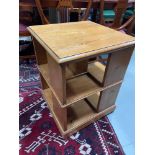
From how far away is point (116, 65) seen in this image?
0.92 m

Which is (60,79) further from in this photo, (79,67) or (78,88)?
(79,67)

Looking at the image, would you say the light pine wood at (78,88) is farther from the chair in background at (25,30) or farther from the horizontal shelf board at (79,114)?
the chair in background at (25,30)

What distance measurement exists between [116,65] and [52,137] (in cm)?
66

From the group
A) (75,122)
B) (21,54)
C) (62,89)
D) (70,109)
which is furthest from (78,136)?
(21,54)

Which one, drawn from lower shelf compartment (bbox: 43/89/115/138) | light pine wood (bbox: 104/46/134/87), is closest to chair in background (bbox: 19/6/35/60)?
lower shelf compartment (bbox: 43/89/115/138)

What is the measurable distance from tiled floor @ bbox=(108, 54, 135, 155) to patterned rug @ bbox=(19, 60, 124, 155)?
5 centimetres

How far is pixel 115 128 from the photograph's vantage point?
3.79ft

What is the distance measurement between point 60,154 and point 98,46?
721 mm

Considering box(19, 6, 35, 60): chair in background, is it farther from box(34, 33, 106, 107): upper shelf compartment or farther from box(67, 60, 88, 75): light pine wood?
box(67, 60, 88, 75): light pine wood

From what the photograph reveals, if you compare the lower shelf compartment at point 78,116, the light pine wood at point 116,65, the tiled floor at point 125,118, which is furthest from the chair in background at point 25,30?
the tiled floor at point 125,118

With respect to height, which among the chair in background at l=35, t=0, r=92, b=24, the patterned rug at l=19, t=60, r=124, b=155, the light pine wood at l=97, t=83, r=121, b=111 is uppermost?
the chair in background at l=35, t=0, r=92, b=24

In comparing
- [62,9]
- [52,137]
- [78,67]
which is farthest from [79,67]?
[62,9]

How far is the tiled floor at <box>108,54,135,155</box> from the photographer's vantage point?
3.49 ft
